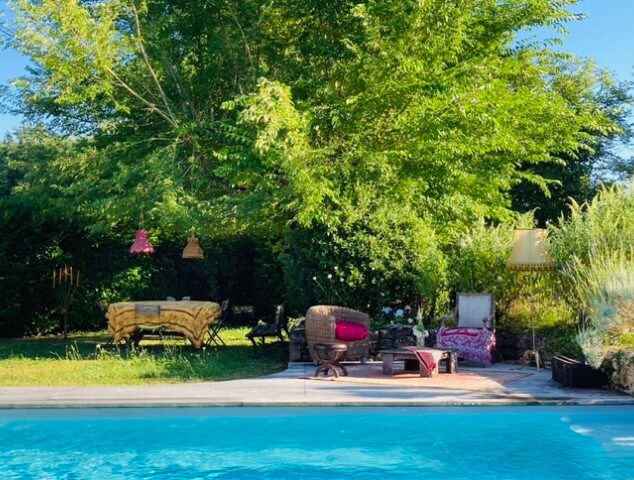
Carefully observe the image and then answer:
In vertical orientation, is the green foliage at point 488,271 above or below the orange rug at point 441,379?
above

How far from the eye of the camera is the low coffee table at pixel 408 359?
10328mm

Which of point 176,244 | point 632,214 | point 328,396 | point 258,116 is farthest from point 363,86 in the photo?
point 176,244

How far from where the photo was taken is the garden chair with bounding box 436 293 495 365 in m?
11.4

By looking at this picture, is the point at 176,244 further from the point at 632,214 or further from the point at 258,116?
the point at 632,214

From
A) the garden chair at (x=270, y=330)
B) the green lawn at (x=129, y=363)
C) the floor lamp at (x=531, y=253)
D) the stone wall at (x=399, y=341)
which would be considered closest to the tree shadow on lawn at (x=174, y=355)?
the green lawn at (x=129, y=363)

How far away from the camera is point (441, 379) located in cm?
1006

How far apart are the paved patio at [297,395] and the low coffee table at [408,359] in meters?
0.93

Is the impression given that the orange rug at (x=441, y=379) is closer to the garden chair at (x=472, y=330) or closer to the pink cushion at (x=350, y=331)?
the garden chair at (x=472, y=330)

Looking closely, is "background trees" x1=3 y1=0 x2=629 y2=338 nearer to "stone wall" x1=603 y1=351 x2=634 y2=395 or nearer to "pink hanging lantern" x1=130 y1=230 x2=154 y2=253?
"pink hanging lantern" x1=130 y1=230 x2=154 y2=253

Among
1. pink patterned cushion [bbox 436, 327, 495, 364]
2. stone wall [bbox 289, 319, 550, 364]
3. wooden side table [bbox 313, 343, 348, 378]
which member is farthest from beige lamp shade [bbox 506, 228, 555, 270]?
wooden side table [bbox 313, 343, 348, 378]

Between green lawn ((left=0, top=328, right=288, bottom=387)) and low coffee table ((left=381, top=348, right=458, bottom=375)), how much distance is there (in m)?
2.03

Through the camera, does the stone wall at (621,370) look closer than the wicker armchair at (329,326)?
Yes

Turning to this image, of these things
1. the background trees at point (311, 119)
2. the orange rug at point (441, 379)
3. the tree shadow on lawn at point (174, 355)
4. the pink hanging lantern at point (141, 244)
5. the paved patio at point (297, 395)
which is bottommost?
the paved patio at point (297, 395)

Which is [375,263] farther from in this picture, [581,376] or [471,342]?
[581,376]
